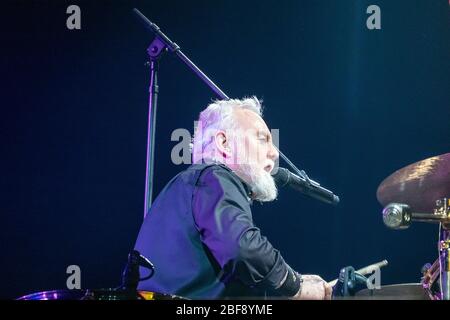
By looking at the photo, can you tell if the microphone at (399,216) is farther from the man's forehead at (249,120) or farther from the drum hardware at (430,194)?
the man's forehead at (249,120)

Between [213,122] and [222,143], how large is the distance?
10 centimetres

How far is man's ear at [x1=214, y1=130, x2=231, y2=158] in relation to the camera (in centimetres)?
196

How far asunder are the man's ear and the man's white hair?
21 mm

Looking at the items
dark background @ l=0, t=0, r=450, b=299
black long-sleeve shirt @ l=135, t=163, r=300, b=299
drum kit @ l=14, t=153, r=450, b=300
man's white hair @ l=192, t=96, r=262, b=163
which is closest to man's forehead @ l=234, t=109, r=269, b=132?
man's white hair @ l=192, t=96, r=262, b=163

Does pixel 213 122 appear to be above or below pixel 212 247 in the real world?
above

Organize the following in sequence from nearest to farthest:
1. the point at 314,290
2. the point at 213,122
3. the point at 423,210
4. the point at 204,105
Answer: the point at 314,290 → the point at 213,122 → the point at 423,210 → the point at 204,105

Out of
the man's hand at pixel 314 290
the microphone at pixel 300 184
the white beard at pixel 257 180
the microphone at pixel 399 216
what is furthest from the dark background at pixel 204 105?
the microphone at pixel 399 216

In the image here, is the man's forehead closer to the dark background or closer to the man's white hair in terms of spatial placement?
the man's white hair

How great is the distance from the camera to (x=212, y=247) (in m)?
1.57

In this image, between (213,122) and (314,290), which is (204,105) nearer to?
(213,122)

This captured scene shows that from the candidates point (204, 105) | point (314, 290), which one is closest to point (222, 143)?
point (314, 290)

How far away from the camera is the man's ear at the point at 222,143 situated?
1.96m

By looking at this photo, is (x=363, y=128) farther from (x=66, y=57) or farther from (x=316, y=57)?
(x=66, y=57)
